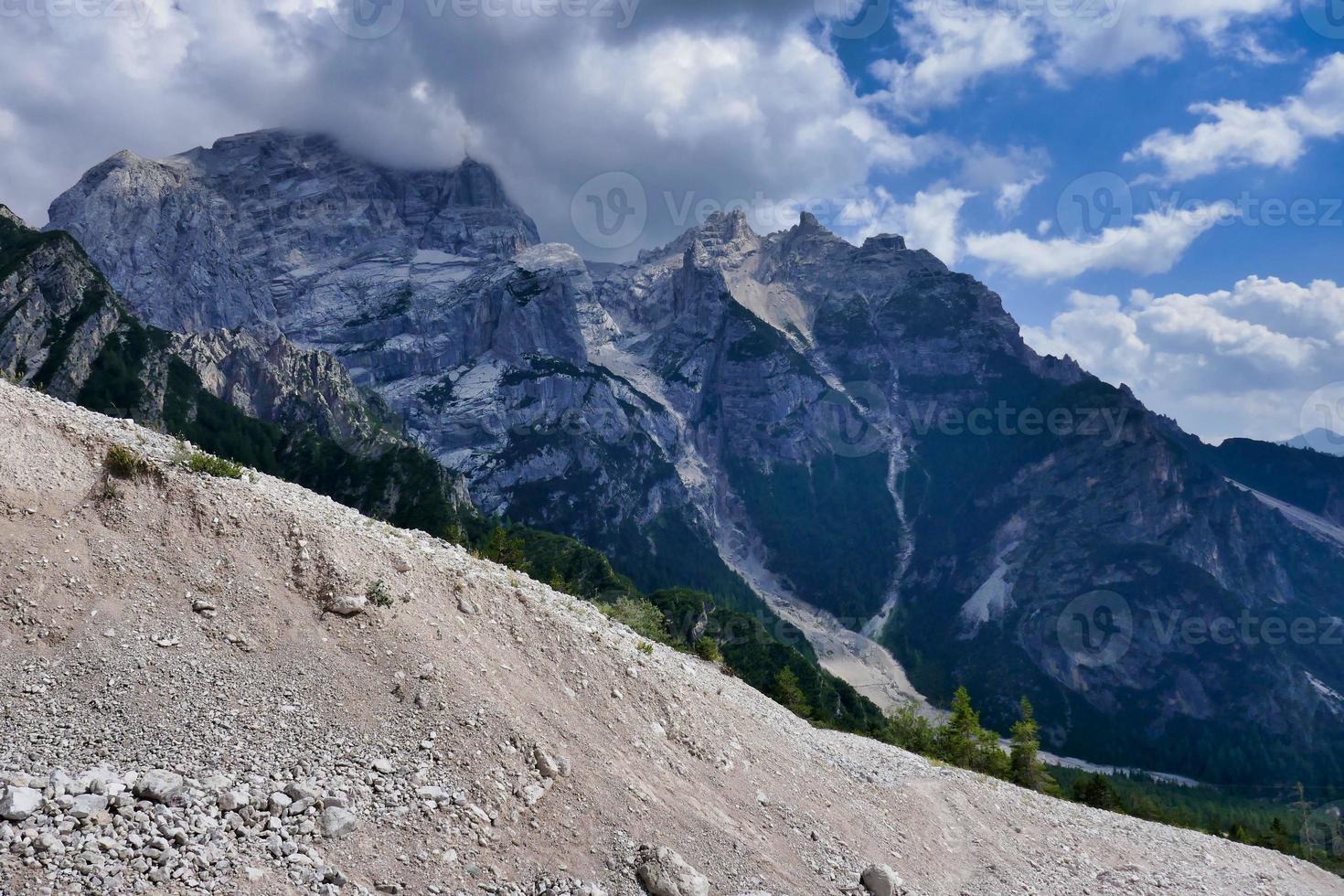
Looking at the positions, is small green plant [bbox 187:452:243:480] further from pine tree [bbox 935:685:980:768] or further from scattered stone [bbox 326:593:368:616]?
pine tree [bbox 935:685:980:768]

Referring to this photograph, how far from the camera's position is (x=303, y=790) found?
37.9 ft

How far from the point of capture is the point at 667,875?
519 inches

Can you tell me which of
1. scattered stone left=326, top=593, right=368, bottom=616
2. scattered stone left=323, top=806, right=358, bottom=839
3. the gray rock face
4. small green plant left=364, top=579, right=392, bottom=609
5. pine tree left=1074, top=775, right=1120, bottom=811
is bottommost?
pine tree left=1074, top=775, right=1120, bottom=811

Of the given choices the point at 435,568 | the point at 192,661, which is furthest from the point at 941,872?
the point at 192,661

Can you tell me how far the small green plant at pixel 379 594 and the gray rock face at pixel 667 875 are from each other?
23.9 ft

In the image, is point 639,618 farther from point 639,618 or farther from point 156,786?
point 156,786

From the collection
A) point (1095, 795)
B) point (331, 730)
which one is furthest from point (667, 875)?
point (1095, 795)

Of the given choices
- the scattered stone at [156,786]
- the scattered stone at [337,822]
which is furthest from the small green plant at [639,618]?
the scattered stone at [156,786]

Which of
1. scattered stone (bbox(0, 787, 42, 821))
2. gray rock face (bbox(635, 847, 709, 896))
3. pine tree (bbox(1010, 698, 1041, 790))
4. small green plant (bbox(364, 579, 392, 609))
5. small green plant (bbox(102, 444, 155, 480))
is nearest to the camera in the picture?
scattered stone (bbox(0, 787, 42, 821))

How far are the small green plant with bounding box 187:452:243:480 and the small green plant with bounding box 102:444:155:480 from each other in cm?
93

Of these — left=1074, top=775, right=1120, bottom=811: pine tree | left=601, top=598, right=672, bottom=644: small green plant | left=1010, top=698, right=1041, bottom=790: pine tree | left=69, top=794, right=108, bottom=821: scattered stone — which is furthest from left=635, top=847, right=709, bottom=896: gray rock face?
left=1074, top=775, right=1120, bottom=811: pine tree

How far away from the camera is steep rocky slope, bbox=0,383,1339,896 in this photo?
35.1 feet

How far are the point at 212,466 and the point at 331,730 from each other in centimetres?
751

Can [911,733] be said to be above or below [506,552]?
below
